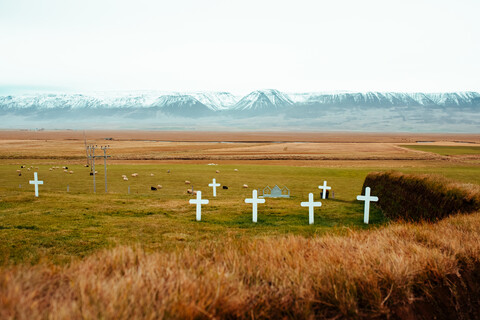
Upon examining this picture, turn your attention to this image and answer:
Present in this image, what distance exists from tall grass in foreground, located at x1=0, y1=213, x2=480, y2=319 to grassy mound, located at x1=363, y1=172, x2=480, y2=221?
421 cm

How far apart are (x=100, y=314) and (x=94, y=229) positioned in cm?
993

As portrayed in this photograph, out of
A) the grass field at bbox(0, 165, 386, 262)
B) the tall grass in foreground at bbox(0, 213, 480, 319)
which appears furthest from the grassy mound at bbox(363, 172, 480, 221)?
the tall grass in foreground at bbox(0, 213, 480, 319)

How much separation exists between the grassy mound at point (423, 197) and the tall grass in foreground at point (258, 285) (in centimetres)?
421

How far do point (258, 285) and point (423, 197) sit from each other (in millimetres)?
11964

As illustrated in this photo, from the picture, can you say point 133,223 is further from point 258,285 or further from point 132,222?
point 258,285

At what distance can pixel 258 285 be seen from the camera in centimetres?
482

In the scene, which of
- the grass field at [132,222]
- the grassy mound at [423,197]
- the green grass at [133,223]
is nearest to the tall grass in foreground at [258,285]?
the green grass at [133,223]

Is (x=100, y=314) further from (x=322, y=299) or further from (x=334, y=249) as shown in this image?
(x=334, y=249)

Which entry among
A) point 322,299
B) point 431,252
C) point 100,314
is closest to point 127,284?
point 100,314

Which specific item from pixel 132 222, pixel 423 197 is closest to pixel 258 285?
pixel 132 222

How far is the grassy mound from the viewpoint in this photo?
12.0 metres

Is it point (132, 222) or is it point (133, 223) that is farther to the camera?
point (132, 222)

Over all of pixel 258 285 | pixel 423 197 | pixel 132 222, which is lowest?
pixel 132 222

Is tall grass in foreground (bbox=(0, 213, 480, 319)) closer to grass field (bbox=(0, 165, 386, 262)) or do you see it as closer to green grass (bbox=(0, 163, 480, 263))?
green grass (bbox=(0, 163, 480, 263))
